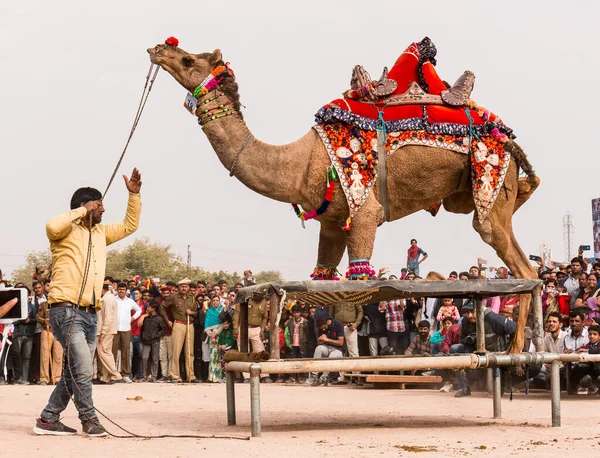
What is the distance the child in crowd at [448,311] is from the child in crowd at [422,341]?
320 millimetres

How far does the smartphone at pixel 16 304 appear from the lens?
1198 centimetres

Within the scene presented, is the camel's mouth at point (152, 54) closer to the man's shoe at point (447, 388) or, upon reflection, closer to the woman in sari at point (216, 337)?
the man's shoe at point (447, 388)

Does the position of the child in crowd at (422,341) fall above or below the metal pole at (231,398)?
above

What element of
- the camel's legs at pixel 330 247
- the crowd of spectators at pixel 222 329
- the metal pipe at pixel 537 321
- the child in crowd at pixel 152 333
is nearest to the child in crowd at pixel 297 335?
the crowd of spectators at pixel 222 329

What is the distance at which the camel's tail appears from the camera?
37.4 ft

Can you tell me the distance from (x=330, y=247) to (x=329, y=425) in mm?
1950

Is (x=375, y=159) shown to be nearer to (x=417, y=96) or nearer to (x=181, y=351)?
(x=417, y=96)

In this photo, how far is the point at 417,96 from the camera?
1127 centimetres

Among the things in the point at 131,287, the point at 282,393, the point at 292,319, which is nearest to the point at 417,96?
the point at 282,393

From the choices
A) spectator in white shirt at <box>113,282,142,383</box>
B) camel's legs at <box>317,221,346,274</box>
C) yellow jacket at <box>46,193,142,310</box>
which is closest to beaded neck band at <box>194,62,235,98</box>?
yellow jacket at <box>46,193,142,310</box>

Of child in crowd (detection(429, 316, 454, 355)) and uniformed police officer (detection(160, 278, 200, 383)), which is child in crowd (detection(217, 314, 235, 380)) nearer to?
uniformed police officer (detection(160, 278, 200, 383))

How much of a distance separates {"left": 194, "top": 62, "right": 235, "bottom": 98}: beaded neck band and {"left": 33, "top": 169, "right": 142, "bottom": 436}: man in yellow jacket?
1589 millimetres

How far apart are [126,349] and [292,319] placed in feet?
12.0

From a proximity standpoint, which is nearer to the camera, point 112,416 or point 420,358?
point 420,358
